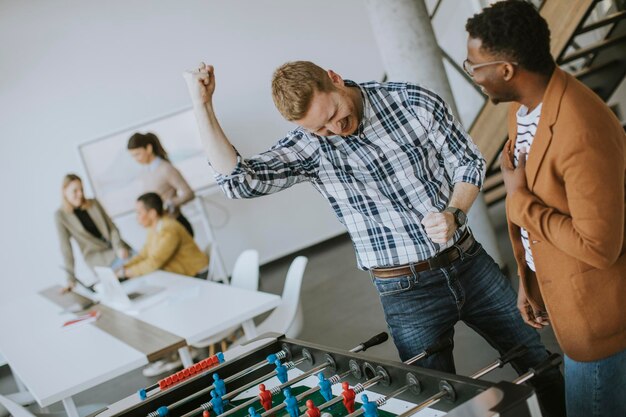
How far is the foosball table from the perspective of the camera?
55.3 inches

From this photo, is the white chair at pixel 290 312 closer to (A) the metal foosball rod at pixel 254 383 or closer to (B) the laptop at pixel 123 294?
(B) the laptop at pixel 123 294

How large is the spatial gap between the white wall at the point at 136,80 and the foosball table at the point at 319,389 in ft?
17.4

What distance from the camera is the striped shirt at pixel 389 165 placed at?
2057 mm

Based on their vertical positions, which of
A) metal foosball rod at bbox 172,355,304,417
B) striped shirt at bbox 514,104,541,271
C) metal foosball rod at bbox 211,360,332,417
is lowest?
metal foosball rod at bbox 211,360,332,417

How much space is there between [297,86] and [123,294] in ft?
8.47

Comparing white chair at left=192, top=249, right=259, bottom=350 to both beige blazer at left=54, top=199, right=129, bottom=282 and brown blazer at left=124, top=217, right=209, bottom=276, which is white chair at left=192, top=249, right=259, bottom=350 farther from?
beige blazer at left=54, top=199, right=129, bottom=282

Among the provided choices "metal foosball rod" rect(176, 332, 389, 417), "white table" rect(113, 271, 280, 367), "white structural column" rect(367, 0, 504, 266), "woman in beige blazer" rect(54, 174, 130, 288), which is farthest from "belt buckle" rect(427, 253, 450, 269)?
"woman in beige blazer" rect(54, 174, 130, 288)

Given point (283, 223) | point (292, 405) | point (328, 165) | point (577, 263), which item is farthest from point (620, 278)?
point (283, 223)

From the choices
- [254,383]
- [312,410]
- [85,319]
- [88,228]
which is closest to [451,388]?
[312,410]

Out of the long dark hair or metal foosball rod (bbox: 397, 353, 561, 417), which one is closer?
metal foosball rod (bbox: 397, 353, 561, 417)

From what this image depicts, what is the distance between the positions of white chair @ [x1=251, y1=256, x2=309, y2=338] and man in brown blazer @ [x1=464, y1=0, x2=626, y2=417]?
2.10m

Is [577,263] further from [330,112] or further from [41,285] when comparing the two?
[41,285]

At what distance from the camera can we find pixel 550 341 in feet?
11.4

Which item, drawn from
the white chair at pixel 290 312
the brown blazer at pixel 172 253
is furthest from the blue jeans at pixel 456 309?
the brown blazer at pixel 172 253
